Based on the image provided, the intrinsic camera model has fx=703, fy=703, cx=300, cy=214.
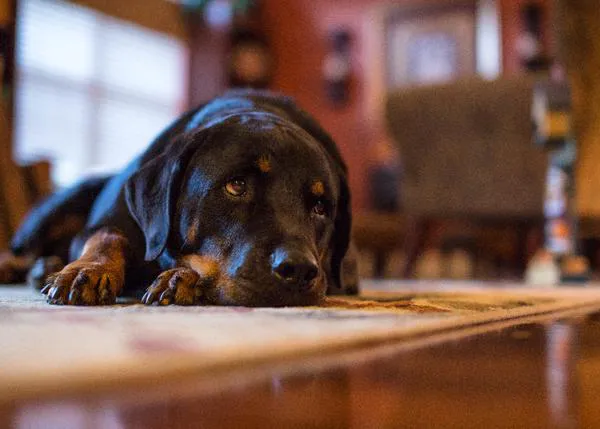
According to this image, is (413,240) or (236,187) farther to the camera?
(413,240)

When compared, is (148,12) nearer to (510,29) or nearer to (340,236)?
(510,29)

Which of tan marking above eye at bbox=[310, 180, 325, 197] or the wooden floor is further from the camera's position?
tan marking above eye at bbox=[310, 180, 325, 197]

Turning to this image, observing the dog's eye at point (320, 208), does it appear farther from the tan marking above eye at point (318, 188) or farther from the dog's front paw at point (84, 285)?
the dog's front paw at point (84, 285)

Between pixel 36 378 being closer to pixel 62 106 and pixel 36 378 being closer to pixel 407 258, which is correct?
pixel 407 258

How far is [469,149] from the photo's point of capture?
3.65 m

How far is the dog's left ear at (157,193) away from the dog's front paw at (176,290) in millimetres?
118

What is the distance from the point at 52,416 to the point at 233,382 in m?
0.17

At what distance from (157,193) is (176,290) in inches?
11.4

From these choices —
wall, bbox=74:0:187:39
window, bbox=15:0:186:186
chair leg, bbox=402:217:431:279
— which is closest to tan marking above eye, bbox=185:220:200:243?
chair leg, bbox=402:217:431:279

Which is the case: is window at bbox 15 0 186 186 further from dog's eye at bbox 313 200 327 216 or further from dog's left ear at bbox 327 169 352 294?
dog's eye at bbox 313 200 327 216

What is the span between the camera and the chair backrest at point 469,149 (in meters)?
3.50

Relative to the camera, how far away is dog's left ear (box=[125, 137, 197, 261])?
149cm

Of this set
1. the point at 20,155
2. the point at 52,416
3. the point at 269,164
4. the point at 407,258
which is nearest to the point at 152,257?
the point at 269,164

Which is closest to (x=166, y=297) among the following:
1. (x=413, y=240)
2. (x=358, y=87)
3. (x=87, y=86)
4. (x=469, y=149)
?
(x=469, y=149)
